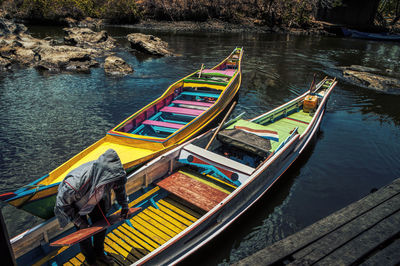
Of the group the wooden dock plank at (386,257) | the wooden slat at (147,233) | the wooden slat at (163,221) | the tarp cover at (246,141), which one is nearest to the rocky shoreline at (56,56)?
the tarp cover at (246,141)

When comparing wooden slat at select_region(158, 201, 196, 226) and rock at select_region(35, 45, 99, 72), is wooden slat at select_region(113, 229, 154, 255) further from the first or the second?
rock at select_region(35, 45, 99, 72)

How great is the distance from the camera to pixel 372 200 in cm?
593

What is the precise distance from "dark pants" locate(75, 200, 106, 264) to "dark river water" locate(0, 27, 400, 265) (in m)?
2.31

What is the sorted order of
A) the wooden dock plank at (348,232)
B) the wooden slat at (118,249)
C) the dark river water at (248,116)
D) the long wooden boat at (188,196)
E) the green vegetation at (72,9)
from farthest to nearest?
the green vegetation at (72,9) < the dark river water at (248,116) < the wooden slat at (118,249) < the long wooden boat at (188,196) < the wooden dock plank at (348,232)

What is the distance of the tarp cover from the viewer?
324 inches

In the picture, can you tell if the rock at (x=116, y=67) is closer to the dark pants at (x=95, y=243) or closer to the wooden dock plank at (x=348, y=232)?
the dark pants at (x=95, y=243)

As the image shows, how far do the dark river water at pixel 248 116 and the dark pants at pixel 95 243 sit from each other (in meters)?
2.31

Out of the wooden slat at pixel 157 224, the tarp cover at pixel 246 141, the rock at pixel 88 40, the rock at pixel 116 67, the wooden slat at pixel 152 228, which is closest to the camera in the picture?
the wooden slat at pixel 152 228

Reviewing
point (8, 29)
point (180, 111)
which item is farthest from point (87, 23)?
point (180, 111)

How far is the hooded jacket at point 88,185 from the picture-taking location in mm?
4000

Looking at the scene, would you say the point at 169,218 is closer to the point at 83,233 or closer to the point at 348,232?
the point at 83,233

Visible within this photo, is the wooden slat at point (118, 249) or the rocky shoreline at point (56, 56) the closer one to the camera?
the wooden slat at point (118, 249)

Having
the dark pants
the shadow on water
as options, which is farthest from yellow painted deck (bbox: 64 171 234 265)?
the shadow on water

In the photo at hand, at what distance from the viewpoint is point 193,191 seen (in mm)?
7023
